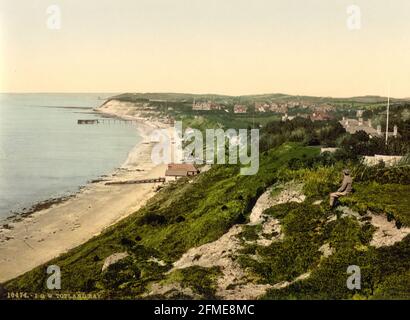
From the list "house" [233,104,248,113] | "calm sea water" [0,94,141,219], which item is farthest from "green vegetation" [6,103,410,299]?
"house" [233,104,248,113]

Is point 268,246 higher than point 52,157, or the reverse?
point 268,246

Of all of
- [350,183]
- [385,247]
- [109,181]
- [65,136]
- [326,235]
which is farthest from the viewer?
[65,136]

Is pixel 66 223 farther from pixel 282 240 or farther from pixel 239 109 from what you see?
pixel 239 109

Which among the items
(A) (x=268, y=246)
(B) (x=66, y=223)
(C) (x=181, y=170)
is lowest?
(B) (x=66, y=223)

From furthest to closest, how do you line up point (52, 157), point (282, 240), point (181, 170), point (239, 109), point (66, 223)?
point (239, 109), point (52, 157), point (181, 170), point (66, 223), point (282, 240)

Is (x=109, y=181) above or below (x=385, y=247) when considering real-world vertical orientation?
below

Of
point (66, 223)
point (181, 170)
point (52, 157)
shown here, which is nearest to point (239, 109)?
point (52, 157)

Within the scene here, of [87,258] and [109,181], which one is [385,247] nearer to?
[87,258]
